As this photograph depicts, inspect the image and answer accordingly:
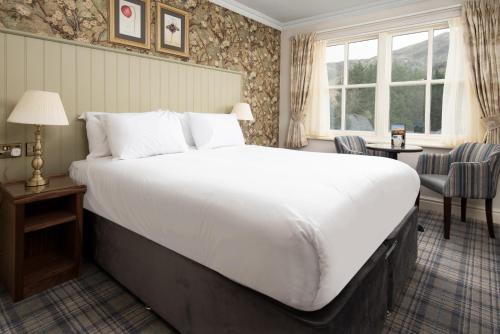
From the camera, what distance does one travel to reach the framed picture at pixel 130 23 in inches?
110

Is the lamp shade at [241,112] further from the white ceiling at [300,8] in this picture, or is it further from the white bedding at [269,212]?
the white bedding at [269,212]

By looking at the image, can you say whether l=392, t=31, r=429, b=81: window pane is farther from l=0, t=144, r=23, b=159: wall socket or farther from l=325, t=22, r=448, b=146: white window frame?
l=0, t=144, r=23, b=159: wall socket

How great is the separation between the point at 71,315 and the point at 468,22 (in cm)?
428

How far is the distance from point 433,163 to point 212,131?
2393 millimetres

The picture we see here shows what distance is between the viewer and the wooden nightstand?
182cm

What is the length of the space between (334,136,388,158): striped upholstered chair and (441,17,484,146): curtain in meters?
0.75

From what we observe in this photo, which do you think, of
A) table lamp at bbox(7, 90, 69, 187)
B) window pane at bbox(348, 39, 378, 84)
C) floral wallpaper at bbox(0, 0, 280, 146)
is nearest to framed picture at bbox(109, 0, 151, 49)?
floral wallpaper at bbox(0, 0, 280, 146)

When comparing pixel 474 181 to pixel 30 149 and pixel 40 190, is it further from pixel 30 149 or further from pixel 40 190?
pixel 30 149

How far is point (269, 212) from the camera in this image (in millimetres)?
1115

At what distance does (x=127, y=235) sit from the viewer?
5.93ft

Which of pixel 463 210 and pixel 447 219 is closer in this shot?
pixel 447 219

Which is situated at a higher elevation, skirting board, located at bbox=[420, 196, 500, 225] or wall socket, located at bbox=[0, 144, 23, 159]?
wall socket, located at bbox=[0, 144, 23, 159]

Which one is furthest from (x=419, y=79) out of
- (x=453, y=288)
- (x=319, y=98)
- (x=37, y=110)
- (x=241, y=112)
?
(x=37, y=110)

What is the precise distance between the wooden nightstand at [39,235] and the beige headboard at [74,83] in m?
0.33
